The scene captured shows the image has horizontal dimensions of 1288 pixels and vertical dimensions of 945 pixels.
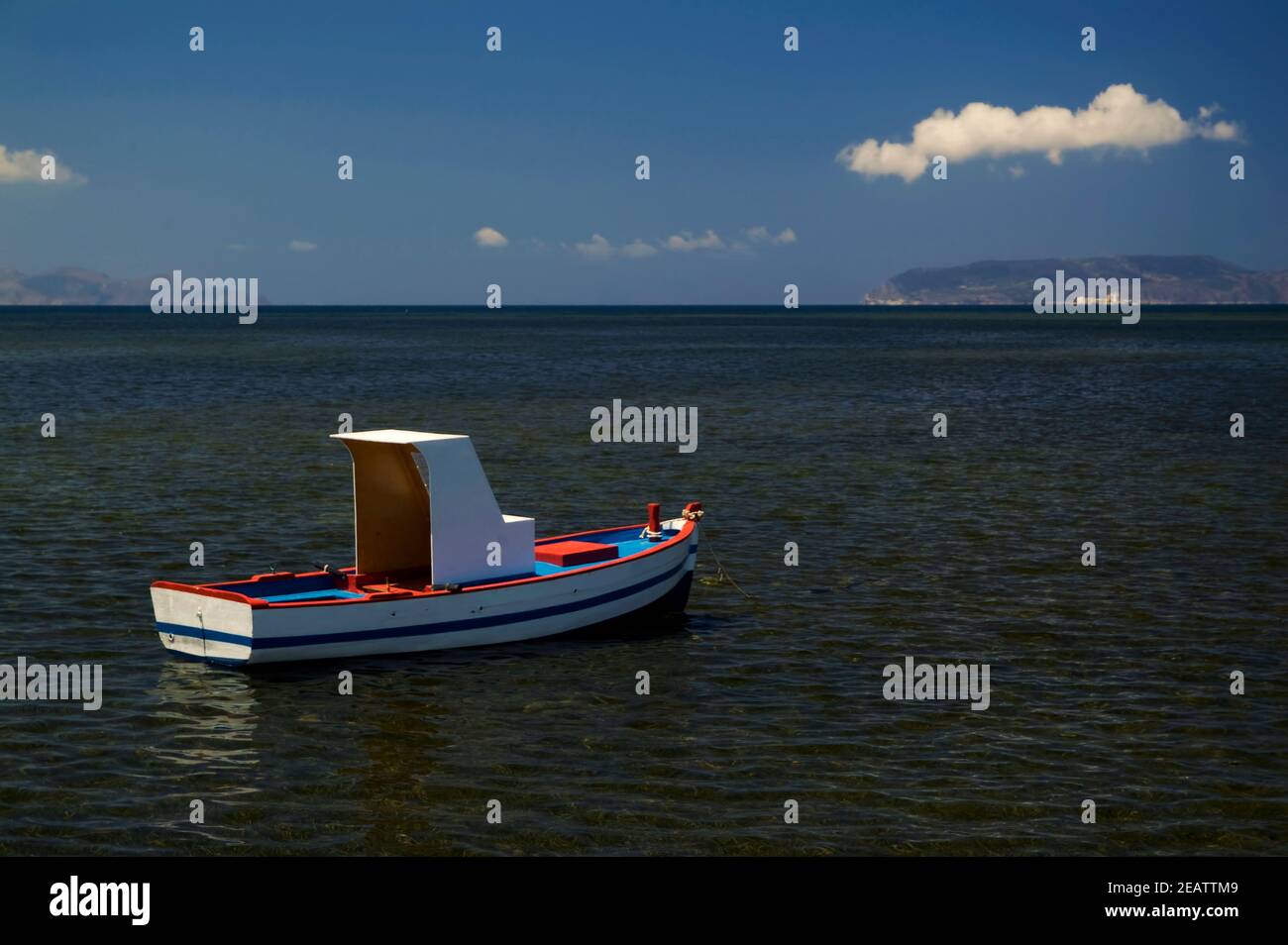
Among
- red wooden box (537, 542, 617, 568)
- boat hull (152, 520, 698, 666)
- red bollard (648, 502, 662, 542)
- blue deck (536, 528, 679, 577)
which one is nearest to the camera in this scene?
boat hull (152, 520, 698, 666)

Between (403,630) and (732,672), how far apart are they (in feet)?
18.7

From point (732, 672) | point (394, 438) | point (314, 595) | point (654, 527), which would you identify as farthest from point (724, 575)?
point (314, 595)

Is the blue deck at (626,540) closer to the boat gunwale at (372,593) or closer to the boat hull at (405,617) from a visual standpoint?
the boat gunwale at (372,593)

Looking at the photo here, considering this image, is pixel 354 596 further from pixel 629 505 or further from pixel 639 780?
pixel 629 505

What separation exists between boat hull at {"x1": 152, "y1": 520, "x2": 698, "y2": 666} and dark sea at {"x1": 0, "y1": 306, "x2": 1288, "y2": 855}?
1.25 feet

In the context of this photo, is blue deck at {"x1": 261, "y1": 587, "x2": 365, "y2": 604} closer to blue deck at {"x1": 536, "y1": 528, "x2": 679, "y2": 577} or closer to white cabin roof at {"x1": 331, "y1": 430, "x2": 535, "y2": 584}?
white cabin roof at {"x1": 331, "y1": 430, "x2": 535, "y2": 584}

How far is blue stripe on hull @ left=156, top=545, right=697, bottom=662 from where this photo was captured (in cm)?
2291

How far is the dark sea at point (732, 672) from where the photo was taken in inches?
685

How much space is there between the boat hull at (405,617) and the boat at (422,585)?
0.02m

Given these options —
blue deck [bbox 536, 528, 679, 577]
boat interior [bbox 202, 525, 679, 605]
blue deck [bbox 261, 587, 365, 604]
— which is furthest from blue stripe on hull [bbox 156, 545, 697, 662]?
blue deck [bbox 536, 528, 679, 577]

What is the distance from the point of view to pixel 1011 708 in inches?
850

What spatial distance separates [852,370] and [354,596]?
291 feet
